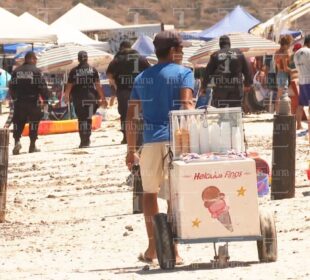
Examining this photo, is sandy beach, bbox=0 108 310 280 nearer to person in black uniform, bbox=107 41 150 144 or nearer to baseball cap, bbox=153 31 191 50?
person in black uniform, bbox=107 41 150 144

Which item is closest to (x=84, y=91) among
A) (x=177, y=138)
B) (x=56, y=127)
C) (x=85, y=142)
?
(x=85, y=142)

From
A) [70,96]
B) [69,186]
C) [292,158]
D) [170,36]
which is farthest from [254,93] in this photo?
[170,36]

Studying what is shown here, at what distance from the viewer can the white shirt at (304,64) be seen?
20.5 m

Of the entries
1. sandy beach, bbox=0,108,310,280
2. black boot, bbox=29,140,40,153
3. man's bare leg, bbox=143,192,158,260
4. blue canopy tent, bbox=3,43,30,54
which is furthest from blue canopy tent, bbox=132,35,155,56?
man's bare leg, bbox=143,192,158,260

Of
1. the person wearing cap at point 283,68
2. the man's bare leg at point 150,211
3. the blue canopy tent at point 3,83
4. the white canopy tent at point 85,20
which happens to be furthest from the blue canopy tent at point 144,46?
the man's bare leg at point 150,211

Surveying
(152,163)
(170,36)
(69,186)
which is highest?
(170,36)

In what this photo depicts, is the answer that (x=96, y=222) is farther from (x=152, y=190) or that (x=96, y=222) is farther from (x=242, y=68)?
(x=242, y=68)

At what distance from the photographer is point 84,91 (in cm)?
2170

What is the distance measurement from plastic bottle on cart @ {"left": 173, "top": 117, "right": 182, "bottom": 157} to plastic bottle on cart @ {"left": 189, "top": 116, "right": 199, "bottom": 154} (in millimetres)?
79

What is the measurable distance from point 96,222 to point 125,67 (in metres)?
8.02

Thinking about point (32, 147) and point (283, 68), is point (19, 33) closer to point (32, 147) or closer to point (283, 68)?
point (283, 68)

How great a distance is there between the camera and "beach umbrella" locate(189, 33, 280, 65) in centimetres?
2666

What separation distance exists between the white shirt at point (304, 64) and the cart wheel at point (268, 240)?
1160cm

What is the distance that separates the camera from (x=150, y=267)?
9.44 meters
